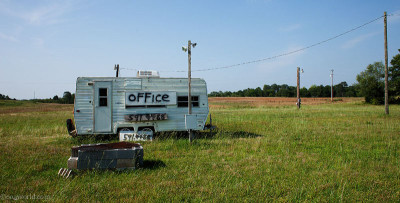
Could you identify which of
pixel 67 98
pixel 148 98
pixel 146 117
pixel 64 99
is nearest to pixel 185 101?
pixel 148 98

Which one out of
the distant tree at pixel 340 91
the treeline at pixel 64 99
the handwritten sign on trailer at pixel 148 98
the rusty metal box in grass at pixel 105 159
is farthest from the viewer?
the distant tree at pixel 340 91

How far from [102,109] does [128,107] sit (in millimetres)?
1109

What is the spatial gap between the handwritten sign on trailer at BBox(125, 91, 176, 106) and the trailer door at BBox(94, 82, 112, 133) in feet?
2.77

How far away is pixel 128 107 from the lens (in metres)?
11.0

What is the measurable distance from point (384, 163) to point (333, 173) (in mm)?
1934

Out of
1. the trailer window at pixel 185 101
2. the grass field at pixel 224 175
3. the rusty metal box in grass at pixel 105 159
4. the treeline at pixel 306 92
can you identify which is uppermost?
the treeline at pixel 306 92

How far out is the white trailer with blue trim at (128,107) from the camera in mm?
10758

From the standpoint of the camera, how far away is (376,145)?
880 centimetres

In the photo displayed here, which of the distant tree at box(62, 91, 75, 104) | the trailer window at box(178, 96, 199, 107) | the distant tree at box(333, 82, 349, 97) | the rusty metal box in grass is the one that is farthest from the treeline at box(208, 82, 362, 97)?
the rusty metal box in grass

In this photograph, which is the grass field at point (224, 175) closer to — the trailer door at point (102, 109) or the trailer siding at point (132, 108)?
the trailer door at point (102, 109)

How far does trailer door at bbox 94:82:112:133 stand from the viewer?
10.8m

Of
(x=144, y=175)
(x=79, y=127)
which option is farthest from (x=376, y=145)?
(x=79, y=127)

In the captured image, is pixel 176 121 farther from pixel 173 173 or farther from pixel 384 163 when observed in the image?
pixel 384 163

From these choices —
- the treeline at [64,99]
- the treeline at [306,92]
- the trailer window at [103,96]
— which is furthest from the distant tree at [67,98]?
the trailer window at [103,96]
